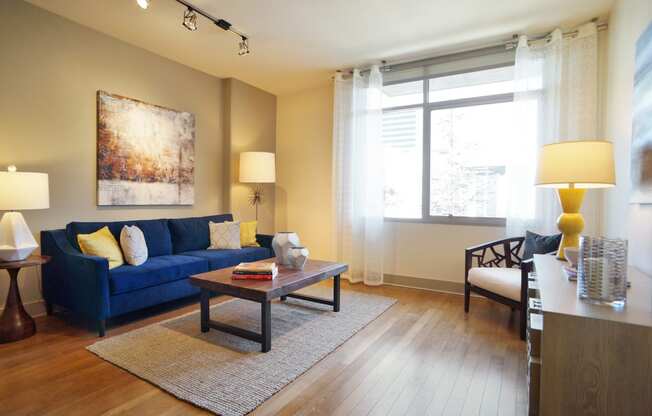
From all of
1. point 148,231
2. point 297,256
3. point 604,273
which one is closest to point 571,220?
point 604,273

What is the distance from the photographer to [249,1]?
284 centimetres

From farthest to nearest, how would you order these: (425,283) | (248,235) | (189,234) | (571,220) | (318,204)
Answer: (318,204) < (248,235) < (425,283) < (189,234) < (571,220)

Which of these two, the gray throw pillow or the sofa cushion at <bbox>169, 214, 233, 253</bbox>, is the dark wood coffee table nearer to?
the sofa cushion at <bbox>169, 214, 233, 253</bbox>

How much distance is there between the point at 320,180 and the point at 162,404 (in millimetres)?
3589

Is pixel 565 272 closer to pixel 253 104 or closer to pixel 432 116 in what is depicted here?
pixel 432 116

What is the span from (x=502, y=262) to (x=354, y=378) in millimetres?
2336

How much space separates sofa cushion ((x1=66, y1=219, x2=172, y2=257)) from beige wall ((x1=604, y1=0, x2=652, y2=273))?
3.84m

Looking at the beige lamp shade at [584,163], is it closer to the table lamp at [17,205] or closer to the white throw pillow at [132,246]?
the white throw pillow at [132,246]

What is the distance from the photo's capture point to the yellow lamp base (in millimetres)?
2230

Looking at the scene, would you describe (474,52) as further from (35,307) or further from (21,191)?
(35,307)

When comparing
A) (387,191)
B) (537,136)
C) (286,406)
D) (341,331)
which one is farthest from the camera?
(387,191)

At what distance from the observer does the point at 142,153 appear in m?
3.73

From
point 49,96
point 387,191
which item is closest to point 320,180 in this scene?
point 387,191

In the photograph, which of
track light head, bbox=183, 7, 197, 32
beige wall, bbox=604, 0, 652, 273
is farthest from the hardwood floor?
track light head, bbox=183, 7, 197, 32
